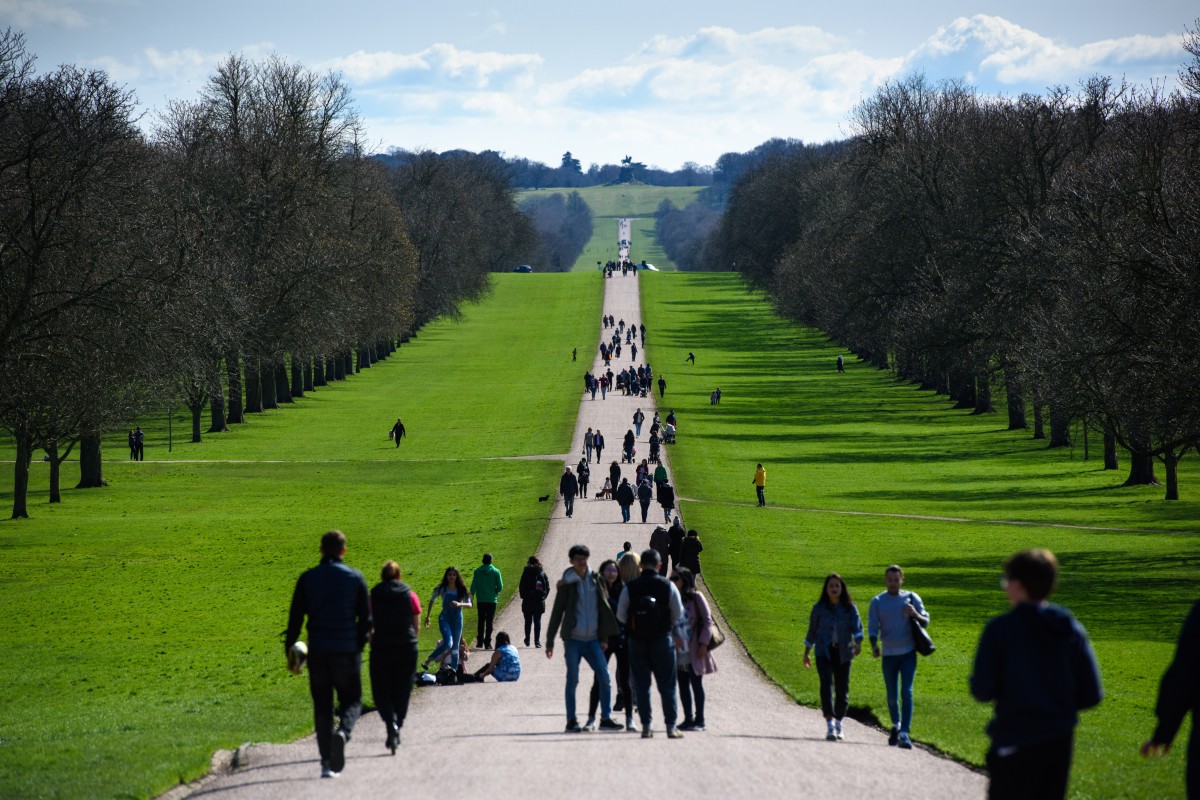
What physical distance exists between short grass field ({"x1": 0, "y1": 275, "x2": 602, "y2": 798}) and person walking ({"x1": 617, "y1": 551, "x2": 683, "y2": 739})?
415 cm

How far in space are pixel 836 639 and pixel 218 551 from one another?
2555 centimetres

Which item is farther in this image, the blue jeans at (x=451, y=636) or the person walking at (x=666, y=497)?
the person walking at (x=666, y=497)

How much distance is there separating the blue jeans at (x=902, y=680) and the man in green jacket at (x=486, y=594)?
826 cm

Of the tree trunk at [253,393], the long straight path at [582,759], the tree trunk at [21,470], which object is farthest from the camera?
the tree trunk at [253,393]

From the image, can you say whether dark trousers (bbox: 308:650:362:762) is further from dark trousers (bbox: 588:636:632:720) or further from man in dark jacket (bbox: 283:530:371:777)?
dark trousers (bbox: 588:636:632:720)

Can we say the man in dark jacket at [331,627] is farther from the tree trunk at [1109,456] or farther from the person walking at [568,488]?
the tree trunk at [1109,456]

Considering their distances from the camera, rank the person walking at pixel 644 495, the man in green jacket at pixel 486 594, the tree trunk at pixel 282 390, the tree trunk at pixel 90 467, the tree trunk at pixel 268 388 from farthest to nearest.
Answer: the tree trunk at pixel 282 390 → the tree trunk at pixel 268 388 → the tree trunk at pixel 90 467 → the person walking at pixel 644 495 → the man in green jacket at pixel 486 594

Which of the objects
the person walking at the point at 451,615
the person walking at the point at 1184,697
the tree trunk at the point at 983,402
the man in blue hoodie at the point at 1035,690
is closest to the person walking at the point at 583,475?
the person walking at the point at 451,615

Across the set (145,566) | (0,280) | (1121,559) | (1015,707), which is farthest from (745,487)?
(1015,707)

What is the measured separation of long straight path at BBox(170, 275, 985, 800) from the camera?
1130cm

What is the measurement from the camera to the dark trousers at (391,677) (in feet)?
41.6

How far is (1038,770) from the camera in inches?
298

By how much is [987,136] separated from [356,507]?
32.7 m

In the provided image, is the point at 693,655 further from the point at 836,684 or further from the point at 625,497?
the point at 625,497
